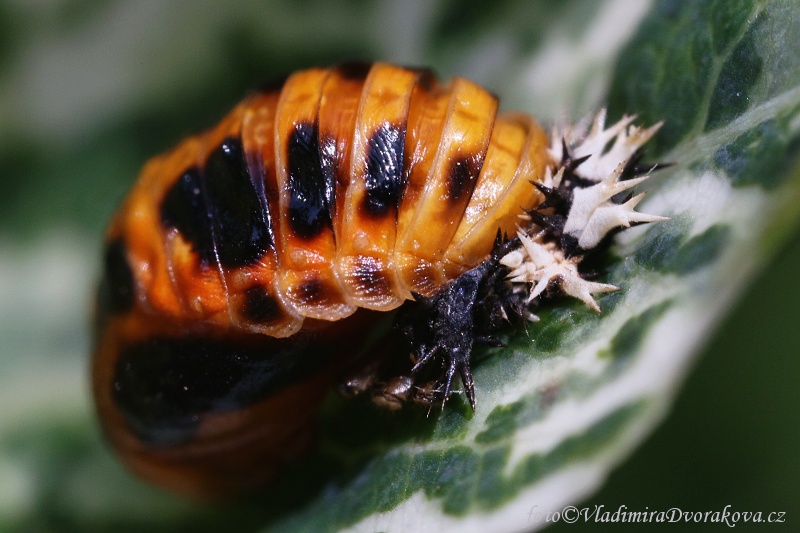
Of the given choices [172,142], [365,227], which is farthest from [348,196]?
[172,142]

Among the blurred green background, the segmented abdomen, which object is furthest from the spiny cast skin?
the blurred green background

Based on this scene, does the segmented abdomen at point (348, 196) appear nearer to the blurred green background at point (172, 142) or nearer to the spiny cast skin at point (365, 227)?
the spiny cast skin at point (365, 227)

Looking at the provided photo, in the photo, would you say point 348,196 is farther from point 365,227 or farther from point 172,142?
point 172,142

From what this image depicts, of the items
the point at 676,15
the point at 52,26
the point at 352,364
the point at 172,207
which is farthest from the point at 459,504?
the point at 52,26

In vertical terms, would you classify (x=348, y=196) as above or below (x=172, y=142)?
below

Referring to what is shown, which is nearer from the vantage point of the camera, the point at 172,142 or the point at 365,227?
the point at 365,227

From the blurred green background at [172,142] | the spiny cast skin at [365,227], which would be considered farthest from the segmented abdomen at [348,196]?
the blurred green background at [172,142]
